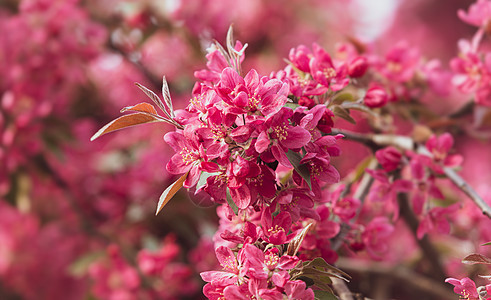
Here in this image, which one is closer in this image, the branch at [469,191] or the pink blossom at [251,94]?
the pink blossom at [251,94]

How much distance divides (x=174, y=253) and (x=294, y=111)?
76 cm

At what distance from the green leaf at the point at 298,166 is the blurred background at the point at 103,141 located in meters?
0.67

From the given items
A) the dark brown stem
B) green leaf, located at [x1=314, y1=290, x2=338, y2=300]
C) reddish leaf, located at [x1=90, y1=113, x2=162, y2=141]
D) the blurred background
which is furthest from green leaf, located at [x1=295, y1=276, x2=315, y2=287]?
the blurred background

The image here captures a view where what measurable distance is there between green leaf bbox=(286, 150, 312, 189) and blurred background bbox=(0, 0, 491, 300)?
665 millimetres

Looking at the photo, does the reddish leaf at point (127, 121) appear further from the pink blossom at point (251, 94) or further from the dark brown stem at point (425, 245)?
the dark brown stem at point (425, 245)

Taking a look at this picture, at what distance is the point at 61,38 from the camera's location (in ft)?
4.61

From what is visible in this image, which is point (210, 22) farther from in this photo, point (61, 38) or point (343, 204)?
point (343, 204)

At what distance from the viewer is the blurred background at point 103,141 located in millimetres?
1312

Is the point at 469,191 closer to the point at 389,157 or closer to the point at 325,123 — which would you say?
the point at 389,157

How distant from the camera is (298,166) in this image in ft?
1.69

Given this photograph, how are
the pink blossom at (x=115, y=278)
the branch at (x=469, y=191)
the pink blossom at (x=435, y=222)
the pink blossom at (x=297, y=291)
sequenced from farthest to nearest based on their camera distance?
the pink blossom at (x=115, y=278) → the pink blossom at (x=435, y=222) → the branch at (x=469, y=191) → the pink blossom at (x=297, y=291)

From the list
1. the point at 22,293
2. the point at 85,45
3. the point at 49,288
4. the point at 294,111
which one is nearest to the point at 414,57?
the point at 294,111

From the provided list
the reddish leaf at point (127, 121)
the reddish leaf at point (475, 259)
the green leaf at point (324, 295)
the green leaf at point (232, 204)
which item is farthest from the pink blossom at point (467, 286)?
the reddish leaf at point (127, 121)

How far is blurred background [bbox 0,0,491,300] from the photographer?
4.30 feet
